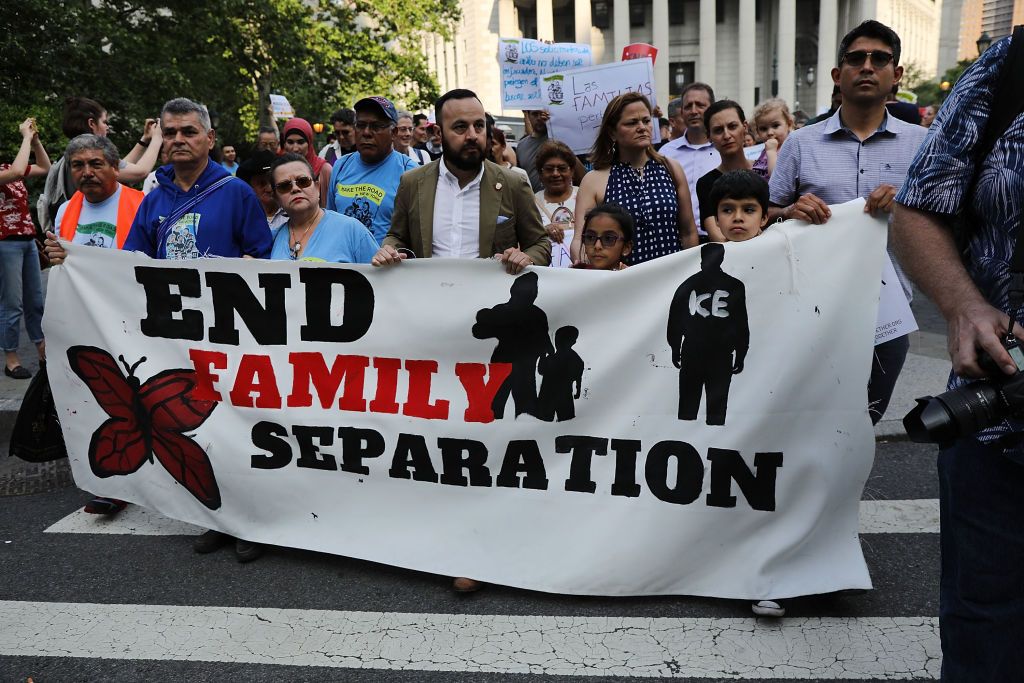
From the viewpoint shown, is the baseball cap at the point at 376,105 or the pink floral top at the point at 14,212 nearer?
the baseball cap at the point at 376,105

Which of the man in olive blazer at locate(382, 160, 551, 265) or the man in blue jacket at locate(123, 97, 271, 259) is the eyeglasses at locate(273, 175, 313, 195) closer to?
the man in blue jacket at locate(123, 97, 271, 259)

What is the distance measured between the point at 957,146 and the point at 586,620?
1.98 m

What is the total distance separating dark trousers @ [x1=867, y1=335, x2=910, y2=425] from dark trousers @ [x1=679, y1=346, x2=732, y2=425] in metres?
0.71

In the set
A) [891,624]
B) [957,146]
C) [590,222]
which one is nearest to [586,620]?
[891,624]

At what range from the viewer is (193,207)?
4008mm

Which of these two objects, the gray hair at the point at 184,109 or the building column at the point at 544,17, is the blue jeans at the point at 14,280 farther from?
the building column at the point at 544,17

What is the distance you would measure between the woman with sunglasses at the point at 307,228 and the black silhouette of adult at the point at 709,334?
1.69 m

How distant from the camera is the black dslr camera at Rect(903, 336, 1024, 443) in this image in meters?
1.57

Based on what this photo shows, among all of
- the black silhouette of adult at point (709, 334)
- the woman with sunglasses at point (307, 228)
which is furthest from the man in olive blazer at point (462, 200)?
the black silhouette of adult at point (709, 334)

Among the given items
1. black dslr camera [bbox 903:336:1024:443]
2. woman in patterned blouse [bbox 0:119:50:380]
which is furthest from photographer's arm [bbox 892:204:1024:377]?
woman in patterned blouse [bbox 0:119:50:380]

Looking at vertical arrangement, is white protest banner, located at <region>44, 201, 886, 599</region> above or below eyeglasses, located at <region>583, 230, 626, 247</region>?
below

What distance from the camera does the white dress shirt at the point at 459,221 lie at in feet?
12.9

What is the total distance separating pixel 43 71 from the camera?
14289mm

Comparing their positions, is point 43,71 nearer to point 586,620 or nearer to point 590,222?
point 590,222
